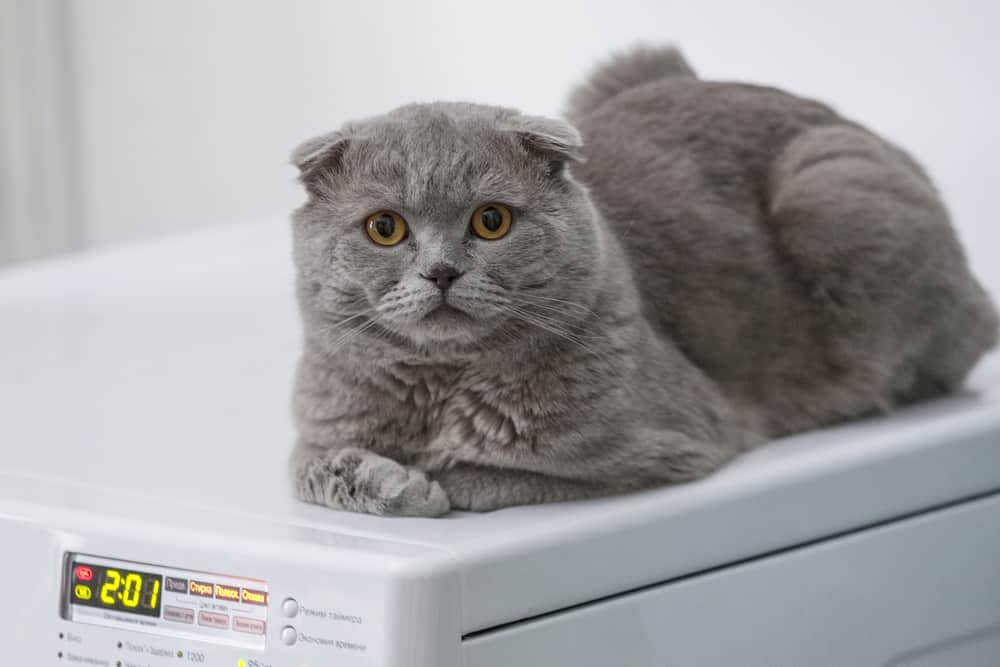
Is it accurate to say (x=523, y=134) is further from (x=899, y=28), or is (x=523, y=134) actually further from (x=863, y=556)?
(x=899, y=28)

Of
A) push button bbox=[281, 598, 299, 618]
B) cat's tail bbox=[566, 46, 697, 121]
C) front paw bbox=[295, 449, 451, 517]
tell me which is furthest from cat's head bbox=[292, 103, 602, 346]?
cat's tail bbox=[566, 46, 697, 121]

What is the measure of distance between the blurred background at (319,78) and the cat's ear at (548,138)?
196 millimetres

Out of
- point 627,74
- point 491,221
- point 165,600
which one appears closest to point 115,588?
point 165,600

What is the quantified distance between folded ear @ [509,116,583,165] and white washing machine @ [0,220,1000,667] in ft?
0.94

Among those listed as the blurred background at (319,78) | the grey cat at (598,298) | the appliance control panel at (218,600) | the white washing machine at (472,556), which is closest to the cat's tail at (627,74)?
the blurred background at (319,78)

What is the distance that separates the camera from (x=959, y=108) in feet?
6.22

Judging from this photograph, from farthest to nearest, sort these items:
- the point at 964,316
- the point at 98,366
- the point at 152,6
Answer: the point at 152,6, the point at 98,366, the point at 964,316

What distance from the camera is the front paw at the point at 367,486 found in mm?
1042

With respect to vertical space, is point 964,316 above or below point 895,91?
below

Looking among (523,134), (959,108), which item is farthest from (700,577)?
(959,108)

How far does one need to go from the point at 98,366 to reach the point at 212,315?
0.84ft

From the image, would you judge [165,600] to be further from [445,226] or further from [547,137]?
[547,137]

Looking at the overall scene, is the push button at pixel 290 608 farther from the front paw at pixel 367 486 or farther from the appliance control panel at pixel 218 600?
the front paw at pixel 367 486

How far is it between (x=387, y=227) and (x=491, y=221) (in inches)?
3.2
